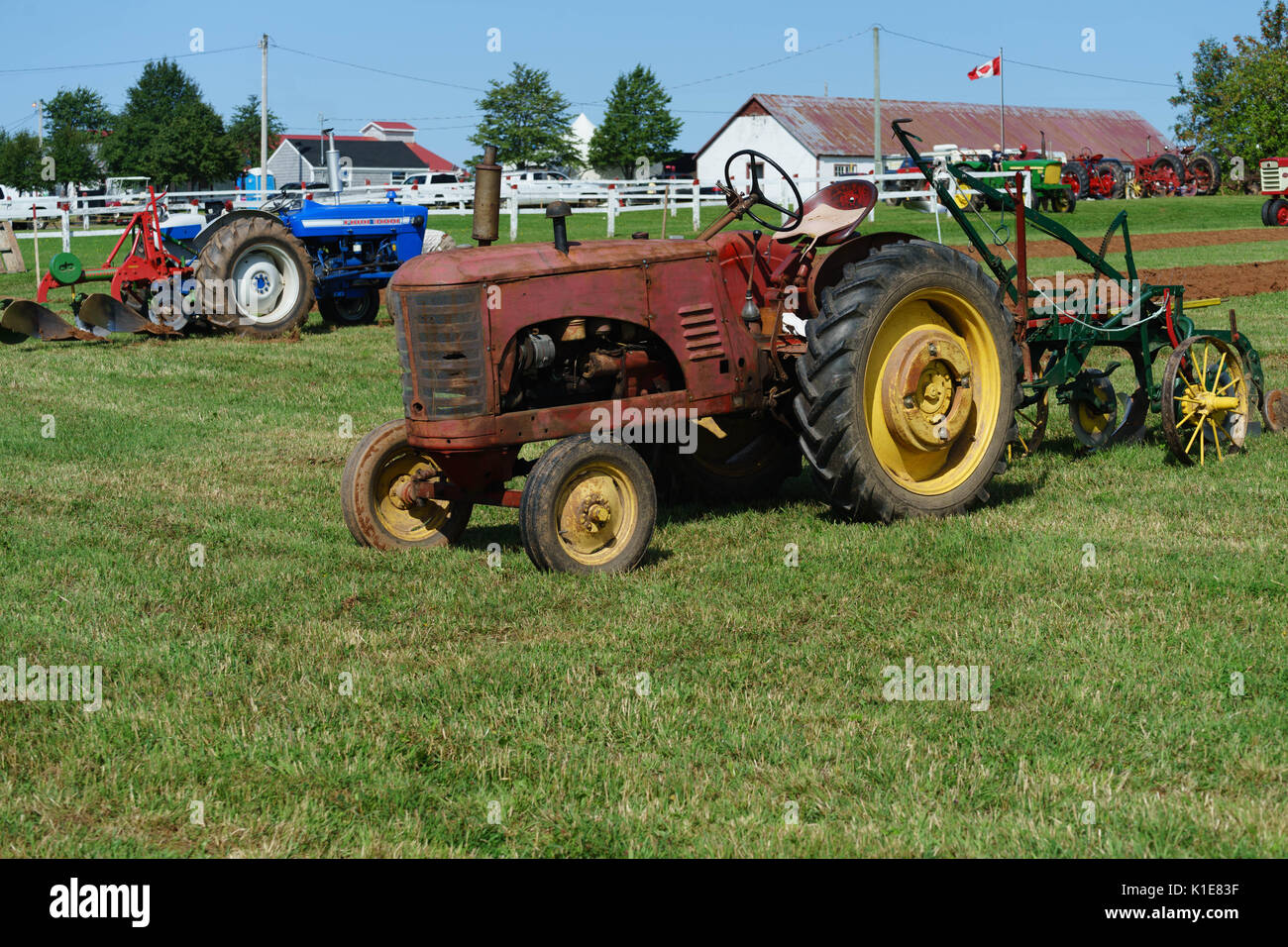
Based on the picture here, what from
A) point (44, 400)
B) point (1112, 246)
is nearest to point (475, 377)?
point (44, 400)

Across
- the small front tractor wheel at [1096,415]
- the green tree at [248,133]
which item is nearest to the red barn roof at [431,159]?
the green tree at [248,133]

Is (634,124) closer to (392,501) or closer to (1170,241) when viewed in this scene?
(1170,241)

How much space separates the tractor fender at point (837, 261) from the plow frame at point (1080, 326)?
0.64 m

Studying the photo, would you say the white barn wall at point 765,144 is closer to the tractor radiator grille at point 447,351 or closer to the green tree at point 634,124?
the green tree at point 634,124

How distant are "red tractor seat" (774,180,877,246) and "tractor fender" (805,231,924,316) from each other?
93 millimetres

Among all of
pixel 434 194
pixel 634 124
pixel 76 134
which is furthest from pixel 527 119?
pixel 434 194

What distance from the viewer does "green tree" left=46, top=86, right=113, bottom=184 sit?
7400 centimetres

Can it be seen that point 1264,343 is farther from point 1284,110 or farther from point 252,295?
point 1284,110

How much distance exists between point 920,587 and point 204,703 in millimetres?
2955

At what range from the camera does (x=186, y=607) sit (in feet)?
18.9

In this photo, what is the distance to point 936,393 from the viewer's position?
7180 millimetres

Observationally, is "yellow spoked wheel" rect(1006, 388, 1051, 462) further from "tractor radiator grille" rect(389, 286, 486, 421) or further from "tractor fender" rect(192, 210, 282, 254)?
"tractor fender" rect(192, 210, 282, 254)

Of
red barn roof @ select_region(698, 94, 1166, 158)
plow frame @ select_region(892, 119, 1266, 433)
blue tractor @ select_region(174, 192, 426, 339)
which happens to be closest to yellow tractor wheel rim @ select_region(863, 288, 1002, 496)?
plow frame @ select_region(892, 119, 1266, 433)

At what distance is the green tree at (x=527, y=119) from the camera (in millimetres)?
75812
